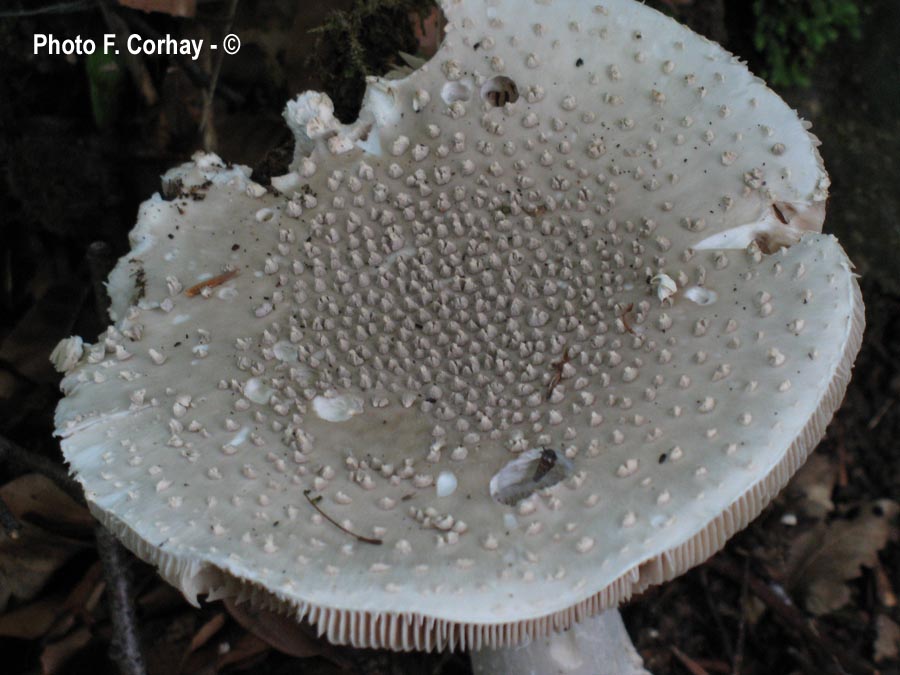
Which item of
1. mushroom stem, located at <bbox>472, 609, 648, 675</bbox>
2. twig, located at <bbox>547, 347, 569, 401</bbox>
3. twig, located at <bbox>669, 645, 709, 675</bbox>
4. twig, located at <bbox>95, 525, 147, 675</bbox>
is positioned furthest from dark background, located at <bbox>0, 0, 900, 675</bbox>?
twig, located at <bbox>547, 347, 569, 401</bbox>

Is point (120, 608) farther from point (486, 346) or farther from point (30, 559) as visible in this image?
point (486, 346)

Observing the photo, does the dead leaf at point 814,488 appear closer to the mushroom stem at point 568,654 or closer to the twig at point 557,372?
the mushroom stem at point 568,654

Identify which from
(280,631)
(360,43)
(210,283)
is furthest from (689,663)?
Result: (360,43)

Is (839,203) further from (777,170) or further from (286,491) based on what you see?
(286,491)

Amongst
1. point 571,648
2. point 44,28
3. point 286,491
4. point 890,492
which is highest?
point 44,28

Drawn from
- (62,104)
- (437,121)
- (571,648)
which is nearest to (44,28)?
(62,104)

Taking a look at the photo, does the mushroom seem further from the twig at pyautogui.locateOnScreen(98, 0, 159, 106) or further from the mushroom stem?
the twig at pyautogui.locateOnScreen(98, 0, 159, 106)

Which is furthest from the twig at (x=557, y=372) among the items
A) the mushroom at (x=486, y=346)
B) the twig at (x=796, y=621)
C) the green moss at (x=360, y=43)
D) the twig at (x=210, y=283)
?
the twig at (x=796, y=621)
